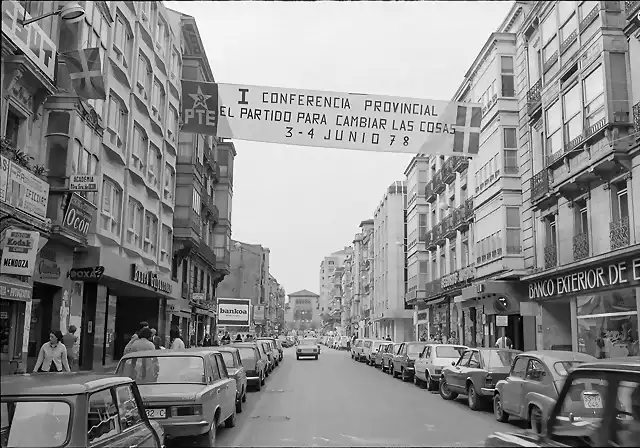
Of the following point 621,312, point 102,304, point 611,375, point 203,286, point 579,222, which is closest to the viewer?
point 611,375

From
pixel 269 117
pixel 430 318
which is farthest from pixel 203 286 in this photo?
pixel 269 117

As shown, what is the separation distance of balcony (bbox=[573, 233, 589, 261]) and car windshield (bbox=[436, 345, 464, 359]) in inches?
204

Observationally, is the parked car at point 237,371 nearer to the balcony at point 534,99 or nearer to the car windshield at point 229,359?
the car windshield at point 229,359

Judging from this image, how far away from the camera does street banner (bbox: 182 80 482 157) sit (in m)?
11.5

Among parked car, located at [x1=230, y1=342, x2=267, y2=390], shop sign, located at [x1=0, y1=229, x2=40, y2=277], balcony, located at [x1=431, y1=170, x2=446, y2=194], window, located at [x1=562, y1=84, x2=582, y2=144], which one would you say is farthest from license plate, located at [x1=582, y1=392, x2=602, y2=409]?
balcony, located at [x1=431, y1=170, x2=446, y2=194]

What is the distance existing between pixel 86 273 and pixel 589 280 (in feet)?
53.7

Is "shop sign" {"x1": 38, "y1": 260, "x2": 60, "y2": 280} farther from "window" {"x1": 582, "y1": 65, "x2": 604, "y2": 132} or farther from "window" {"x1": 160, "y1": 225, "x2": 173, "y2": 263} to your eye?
"window" {"x1": 582, "y1": 65, "x2": 604, "y2": 132}

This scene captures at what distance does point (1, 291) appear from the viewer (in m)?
14.7

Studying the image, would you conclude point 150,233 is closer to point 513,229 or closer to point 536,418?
point 513,229

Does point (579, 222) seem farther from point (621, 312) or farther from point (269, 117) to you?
point (269, 117)

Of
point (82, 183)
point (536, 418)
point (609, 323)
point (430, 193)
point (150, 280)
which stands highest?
point (430, 193)

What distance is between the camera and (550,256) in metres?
24.6

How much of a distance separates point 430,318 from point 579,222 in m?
26.7

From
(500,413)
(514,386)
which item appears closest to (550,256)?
(500,413)
